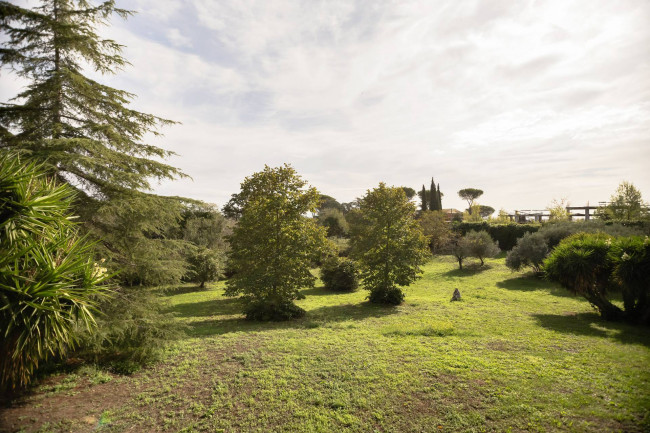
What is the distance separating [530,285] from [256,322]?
16.2 meters

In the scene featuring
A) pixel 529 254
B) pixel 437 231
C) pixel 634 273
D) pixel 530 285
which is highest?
pixel 437 231

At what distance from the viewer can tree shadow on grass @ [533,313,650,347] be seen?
26.4ft

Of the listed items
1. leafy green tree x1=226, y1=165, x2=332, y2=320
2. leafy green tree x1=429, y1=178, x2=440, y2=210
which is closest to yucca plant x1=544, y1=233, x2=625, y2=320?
leafy green tree x1=226, y1=165, x2=332, y2=320

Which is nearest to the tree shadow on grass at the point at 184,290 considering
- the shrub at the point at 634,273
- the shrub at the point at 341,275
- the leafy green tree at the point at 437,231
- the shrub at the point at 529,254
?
the shrub at the point at 341,275

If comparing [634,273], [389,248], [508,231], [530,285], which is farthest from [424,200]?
[634,273]

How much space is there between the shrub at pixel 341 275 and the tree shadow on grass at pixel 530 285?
8.74 meters

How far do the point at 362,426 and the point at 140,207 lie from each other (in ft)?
21.5

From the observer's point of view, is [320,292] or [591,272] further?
[320,292]

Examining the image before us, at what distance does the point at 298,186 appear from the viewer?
35.9 ft

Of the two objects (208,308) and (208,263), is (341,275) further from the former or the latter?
(208,263)

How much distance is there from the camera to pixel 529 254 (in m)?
18.0

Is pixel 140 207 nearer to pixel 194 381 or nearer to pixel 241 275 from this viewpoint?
pixel 194 381

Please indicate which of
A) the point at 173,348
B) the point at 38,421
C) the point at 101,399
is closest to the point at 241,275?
the point at 173,348

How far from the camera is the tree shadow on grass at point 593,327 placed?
8.05 metres
